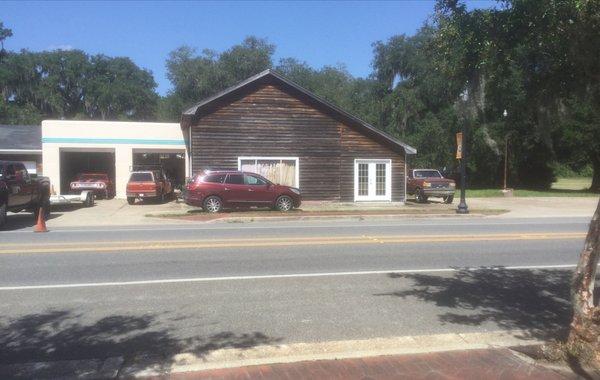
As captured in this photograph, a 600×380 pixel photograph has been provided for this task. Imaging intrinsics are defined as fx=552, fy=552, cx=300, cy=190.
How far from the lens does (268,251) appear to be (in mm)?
11406

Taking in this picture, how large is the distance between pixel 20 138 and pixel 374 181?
2305 cm

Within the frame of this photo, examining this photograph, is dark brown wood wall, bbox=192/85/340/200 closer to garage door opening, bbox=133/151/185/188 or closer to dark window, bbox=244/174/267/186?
dark window, bbox=244/174/267/186

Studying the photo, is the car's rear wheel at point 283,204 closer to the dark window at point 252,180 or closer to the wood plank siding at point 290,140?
the dark window at point 252,180

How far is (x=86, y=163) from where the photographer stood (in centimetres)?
3700

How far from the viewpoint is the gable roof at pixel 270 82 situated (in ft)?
83.8

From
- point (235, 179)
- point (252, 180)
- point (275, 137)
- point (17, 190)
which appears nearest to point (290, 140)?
point (275, 137)

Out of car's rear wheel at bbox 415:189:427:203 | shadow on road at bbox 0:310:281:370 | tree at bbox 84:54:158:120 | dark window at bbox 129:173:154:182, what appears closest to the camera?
shadow on road at bbox 0:310:281:370

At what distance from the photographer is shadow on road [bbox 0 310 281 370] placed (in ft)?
17.4

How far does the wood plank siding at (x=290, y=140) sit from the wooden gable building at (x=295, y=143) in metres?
0.05

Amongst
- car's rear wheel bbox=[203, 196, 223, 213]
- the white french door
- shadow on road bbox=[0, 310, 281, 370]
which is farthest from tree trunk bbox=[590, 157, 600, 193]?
shadow on road bbox=[0, 310, 281, 370]

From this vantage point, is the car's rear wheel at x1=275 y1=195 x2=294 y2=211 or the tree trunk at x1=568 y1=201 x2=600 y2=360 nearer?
the tree trunk at x1=568 y1=201 x2=600 y2=360

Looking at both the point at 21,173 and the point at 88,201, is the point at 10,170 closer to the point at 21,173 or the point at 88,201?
the point at 21,173

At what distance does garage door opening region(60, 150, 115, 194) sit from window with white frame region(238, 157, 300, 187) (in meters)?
12.1

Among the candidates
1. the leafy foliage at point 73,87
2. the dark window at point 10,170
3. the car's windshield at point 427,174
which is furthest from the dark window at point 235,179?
the leafy foliage at point 73,87
